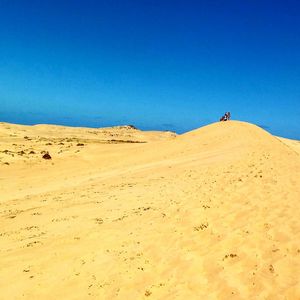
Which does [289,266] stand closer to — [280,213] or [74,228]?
[280,213]

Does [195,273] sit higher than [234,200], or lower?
lower

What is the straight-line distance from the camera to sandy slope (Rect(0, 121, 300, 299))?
8.20 m

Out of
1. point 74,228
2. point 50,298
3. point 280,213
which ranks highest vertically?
point 280,213

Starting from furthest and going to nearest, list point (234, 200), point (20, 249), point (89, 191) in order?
1. point (89, 191)
2. point (234, 200)
3. point (20, 249)

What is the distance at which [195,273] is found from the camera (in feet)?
27.9

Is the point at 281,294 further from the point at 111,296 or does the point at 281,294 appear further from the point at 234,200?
the point at 234,200

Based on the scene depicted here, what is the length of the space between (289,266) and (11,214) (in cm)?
1123

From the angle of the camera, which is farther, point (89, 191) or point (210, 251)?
point (89, 191)

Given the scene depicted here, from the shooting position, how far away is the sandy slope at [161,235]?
8195 millimetres

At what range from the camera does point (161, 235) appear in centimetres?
1116

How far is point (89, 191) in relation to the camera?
19.0 metres

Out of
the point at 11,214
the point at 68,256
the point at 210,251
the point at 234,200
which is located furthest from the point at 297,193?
the point at 11,214

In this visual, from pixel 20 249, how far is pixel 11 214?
5.00 metres

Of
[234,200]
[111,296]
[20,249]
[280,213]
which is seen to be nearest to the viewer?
[111,296]
